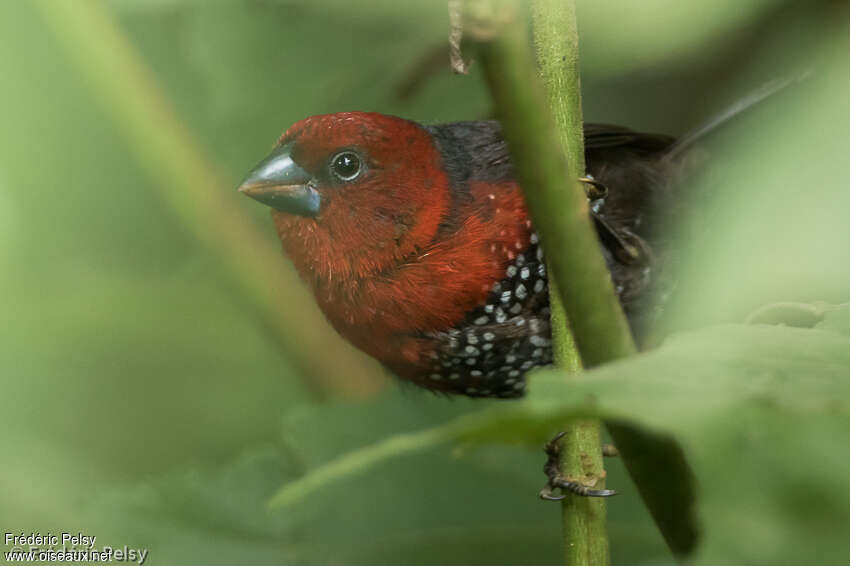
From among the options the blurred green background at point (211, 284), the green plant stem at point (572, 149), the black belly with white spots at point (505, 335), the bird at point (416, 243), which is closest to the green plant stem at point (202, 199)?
the blurred green background at point (211, 284)

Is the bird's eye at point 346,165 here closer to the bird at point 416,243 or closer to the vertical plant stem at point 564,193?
the bird at point 416,243

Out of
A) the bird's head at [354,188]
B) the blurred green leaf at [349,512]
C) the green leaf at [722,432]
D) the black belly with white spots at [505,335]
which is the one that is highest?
the bird's head at [354,188]

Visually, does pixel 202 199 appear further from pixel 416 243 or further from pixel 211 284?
pixel 416 243

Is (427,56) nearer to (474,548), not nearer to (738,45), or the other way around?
(738,45)

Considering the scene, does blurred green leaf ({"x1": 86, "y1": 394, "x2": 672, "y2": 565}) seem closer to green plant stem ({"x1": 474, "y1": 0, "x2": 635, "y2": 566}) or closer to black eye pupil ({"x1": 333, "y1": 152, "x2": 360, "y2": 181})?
black eye pupil ({"x1": 333, "y1": 152, "x2": 360, "y2": 181})

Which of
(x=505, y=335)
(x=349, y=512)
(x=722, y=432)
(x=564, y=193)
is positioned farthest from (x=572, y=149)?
(x=349, y=512)

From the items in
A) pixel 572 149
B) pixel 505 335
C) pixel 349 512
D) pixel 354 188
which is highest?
pixel 354 188
